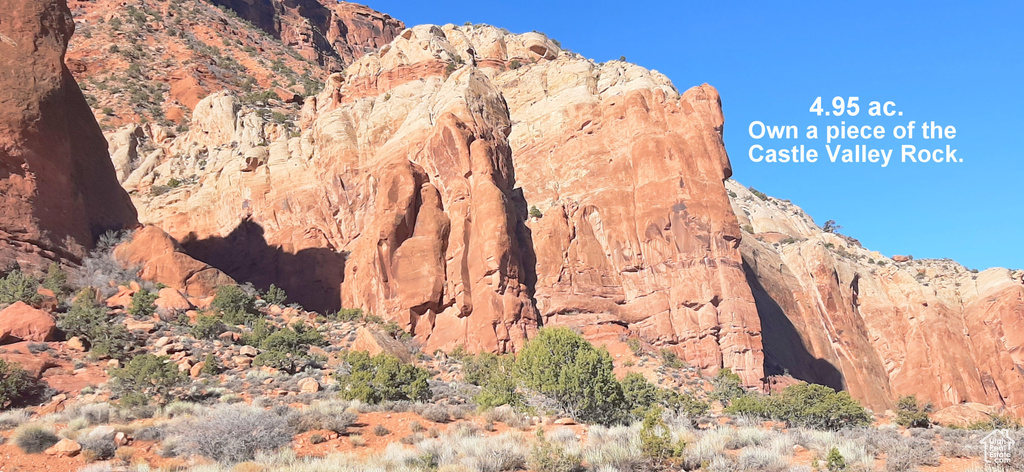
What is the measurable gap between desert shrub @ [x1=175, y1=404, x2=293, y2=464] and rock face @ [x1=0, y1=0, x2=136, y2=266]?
19.4 meters

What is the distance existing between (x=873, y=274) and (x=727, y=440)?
53181 mm

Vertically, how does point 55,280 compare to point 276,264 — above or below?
below

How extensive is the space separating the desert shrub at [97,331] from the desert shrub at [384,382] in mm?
8041

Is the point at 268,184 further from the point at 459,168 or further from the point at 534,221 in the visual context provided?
the point at 534,221

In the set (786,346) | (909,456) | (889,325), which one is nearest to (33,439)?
(909,456)

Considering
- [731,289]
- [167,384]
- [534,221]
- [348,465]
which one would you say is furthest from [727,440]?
[534,221]

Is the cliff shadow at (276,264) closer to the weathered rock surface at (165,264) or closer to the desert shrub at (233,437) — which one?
the weathered rock surface at (165,264)

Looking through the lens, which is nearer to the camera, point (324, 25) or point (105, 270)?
point (105, 270)

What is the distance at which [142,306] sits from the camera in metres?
29.7

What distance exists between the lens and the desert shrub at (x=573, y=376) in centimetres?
2181

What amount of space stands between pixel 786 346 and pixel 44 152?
44.7 metres

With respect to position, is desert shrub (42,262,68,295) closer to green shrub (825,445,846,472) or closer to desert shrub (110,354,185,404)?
desert shrub (110,354,185,404)

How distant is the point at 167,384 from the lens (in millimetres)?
21203
